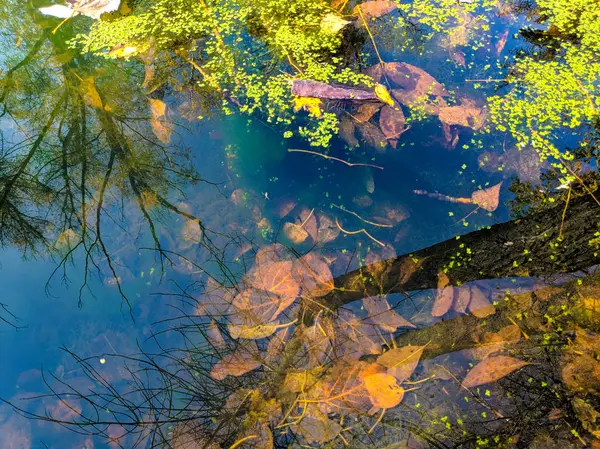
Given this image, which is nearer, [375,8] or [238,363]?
[238,363]

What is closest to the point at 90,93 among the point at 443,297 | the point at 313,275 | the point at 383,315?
the point at 313,275

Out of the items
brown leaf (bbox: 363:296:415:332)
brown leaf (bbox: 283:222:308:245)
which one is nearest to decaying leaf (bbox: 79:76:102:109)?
brown leaf (bbox: 283:222:308:245)

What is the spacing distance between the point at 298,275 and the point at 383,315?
1.12 ft

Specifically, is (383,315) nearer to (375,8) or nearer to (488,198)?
(488,198)

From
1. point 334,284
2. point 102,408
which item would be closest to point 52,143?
point 102,408

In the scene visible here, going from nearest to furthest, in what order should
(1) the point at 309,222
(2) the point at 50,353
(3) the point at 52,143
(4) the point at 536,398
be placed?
1. (4) the point at 536,398
2. (2) the point at 50,353
3. (1) the point at 309,222
4. (3) the point at 52,143

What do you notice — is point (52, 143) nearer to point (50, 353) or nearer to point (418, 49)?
point (50, 353)

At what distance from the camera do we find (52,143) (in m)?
1.91

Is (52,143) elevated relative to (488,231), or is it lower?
elevated

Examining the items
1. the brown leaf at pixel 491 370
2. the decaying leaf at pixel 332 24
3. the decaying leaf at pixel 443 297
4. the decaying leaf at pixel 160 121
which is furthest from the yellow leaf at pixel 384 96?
the brown leaf at pixel 491 370

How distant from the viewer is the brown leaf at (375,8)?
6.97 feet

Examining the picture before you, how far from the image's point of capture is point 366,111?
1783 millimetres

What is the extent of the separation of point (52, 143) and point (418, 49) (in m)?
1.87

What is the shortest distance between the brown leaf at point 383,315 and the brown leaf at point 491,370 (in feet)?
0.76
